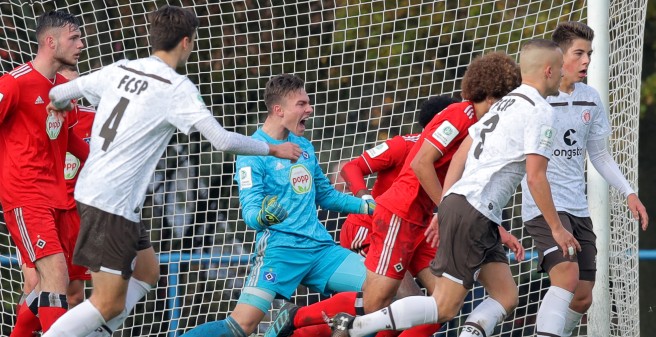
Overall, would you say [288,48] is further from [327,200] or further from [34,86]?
[34,86]

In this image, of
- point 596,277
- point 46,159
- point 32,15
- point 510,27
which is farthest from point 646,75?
point 46,159

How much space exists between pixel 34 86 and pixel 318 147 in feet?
10.6

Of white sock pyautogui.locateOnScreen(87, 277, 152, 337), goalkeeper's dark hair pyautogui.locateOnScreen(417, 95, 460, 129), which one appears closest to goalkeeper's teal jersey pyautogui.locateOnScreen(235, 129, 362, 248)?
goalkeeper's dark hair pyautogui.locateOnScreen(417, 95, 460, 129)

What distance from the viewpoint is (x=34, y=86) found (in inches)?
257

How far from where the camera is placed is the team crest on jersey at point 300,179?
22.8 feet

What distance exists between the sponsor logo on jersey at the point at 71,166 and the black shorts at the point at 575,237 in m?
2.99

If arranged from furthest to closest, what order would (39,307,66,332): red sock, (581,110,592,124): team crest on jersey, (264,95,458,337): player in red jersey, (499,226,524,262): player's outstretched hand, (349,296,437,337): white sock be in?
(264,95,458,337): player in red jersey
(581,110,592,124): team crest on jersey
(39,307,66,332): red sock
(499,226,524,262): player's outstretched hand
(349,296,437,337): white sock

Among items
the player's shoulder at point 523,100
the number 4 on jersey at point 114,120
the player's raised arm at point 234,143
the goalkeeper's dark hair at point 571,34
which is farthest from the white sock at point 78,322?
the goalkeeper's dark hair at point 571,34

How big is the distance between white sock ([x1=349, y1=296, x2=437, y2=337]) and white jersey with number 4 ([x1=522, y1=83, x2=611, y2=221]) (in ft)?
3.84

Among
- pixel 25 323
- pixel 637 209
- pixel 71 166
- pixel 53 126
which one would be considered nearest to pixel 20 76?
pixel 53 126

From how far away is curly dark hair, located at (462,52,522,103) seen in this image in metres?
6.20

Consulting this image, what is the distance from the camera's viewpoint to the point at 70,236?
6.82 meters

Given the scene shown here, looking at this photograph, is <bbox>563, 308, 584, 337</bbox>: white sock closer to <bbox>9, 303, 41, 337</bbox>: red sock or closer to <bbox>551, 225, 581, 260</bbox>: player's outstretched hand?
<bbox>551, 225, 581, 260</bbox>: player's outstretched hand

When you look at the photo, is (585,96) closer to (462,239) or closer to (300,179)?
(462,239)
